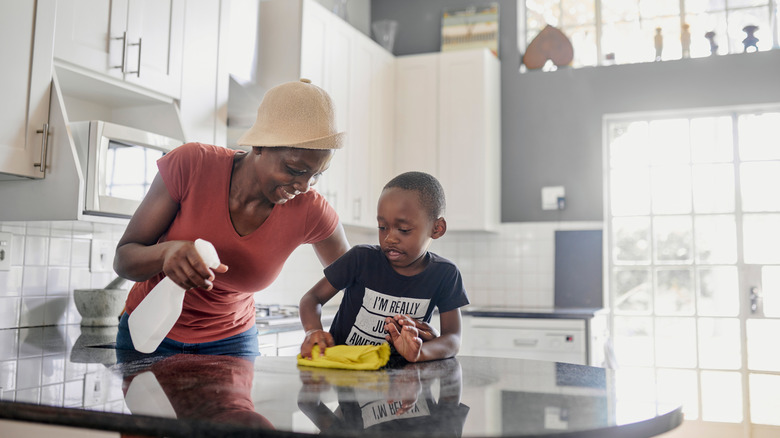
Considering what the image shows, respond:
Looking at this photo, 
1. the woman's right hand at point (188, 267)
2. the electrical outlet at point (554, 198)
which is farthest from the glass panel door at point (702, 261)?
the woman's right hand at point (188, 267)

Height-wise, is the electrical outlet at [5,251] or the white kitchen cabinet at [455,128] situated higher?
the white kitchen cabinet at [455,128]

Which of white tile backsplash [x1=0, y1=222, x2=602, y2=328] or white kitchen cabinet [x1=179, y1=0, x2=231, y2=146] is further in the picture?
white kitchen cabinet [x1=179, y1=0, x2=231, y2=146]

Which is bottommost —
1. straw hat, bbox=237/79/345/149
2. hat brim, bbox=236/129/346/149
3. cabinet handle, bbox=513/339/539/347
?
cabinet handle, bbox=513/339/539/347

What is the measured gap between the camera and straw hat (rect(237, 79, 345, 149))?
1320 millimetres

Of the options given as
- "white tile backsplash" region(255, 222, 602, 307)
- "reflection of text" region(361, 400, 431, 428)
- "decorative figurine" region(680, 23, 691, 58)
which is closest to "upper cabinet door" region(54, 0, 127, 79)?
"reflection of text" region(361, 400, 431, 428)

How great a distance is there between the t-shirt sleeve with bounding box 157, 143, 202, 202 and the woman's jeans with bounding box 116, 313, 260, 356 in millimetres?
301

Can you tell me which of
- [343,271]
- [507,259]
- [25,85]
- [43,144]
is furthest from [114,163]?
[507,259]

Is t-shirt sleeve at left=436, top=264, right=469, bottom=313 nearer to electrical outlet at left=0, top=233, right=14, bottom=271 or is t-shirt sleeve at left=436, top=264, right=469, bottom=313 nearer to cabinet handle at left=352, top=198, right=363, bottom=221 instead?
electrical outlet at left=0, top=233, right=14, bottom=271

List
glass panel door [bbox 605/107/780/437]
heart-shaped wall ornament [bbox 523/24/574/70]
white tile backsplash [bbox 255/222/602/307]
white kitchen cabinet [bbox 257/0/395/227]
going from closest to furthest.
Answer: white kitchen cabinet [bbox 257/0/395/227], glass panel door [bbox 605/107/780/437], white tile backsplash [bbox 255/222/602/307], heart-shaped wall ornament [bbox 523/24/574/70]

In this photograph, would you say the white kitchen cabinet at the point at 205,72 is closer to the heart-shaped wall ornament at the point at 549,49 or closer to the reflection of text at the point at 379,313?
the reflection of text at the point at 379,313

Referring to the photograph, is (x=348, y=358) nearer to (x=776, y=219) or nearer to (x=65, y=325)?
(x=65, y=325)

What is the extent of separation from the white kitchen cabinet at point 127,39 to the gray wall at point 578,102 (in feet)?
8.29

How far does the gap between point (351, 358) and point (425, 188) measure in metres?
0.56

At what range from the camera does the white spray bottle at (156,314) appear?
1209mm
